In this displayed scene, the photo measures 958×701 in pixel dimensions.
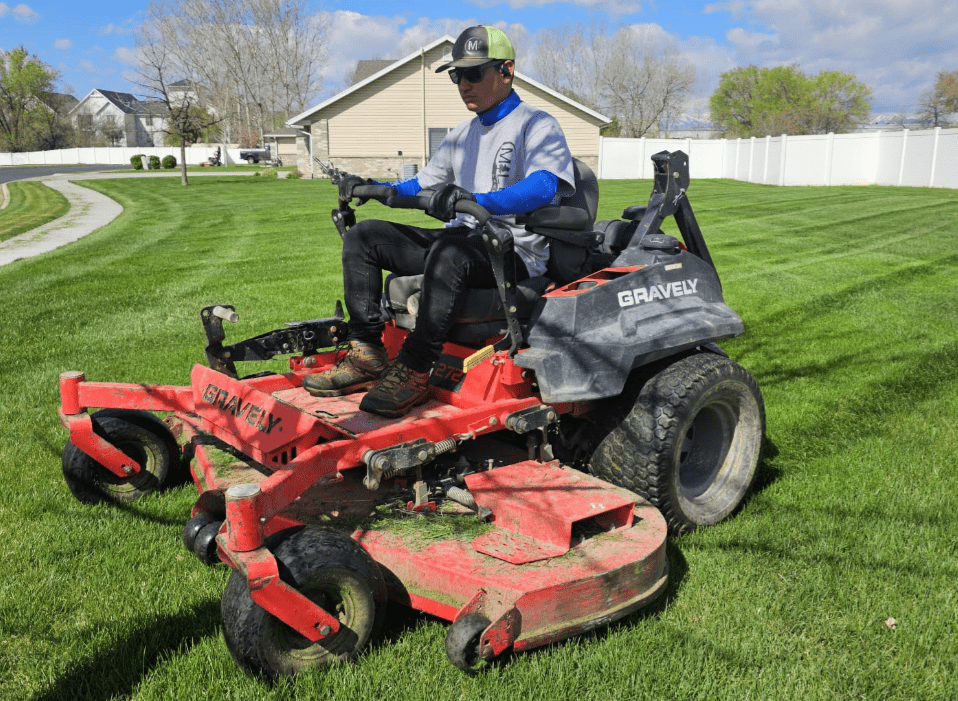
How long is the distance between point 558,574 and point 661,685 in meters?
0.45

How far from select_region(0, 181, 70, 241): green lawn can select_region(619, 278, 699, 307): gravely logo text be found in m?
15.3

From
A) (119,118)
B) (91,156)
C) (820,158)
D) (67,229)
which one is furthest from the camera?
(119,118)

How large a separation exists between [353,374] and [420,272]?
0.60 metres

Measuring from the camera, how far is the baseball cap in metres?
3.77

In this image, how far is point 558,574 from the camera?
8.93ft

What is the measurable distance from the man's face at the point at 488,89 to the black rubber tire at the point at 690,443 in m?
1.49

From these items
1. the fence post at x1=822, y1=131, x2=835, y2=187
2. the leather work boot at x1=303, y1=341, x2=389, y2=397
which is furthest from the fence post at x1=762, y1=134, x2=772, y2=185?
the leather work boot at x1=303, y1=341, x2=389, y2=397

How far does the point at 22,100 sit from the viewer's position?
8512 cm

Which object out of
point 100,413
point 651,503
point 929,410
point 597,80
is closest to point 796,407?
point 929,410

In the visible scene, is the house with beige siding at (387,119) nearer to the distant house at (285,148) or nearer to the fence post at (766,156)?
the fence post at (766,156)

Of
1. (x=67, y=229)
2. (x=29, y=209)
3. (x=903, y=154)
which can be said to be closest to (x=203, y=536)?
(x=67, y=229)

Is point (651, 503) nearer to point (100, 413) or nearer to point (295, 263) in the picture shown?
point (100, 413)

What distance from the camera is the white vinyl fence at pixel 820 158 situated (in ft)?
94.7

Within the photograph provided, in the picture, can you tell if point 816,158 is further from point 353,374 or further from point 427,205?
point 427,205
